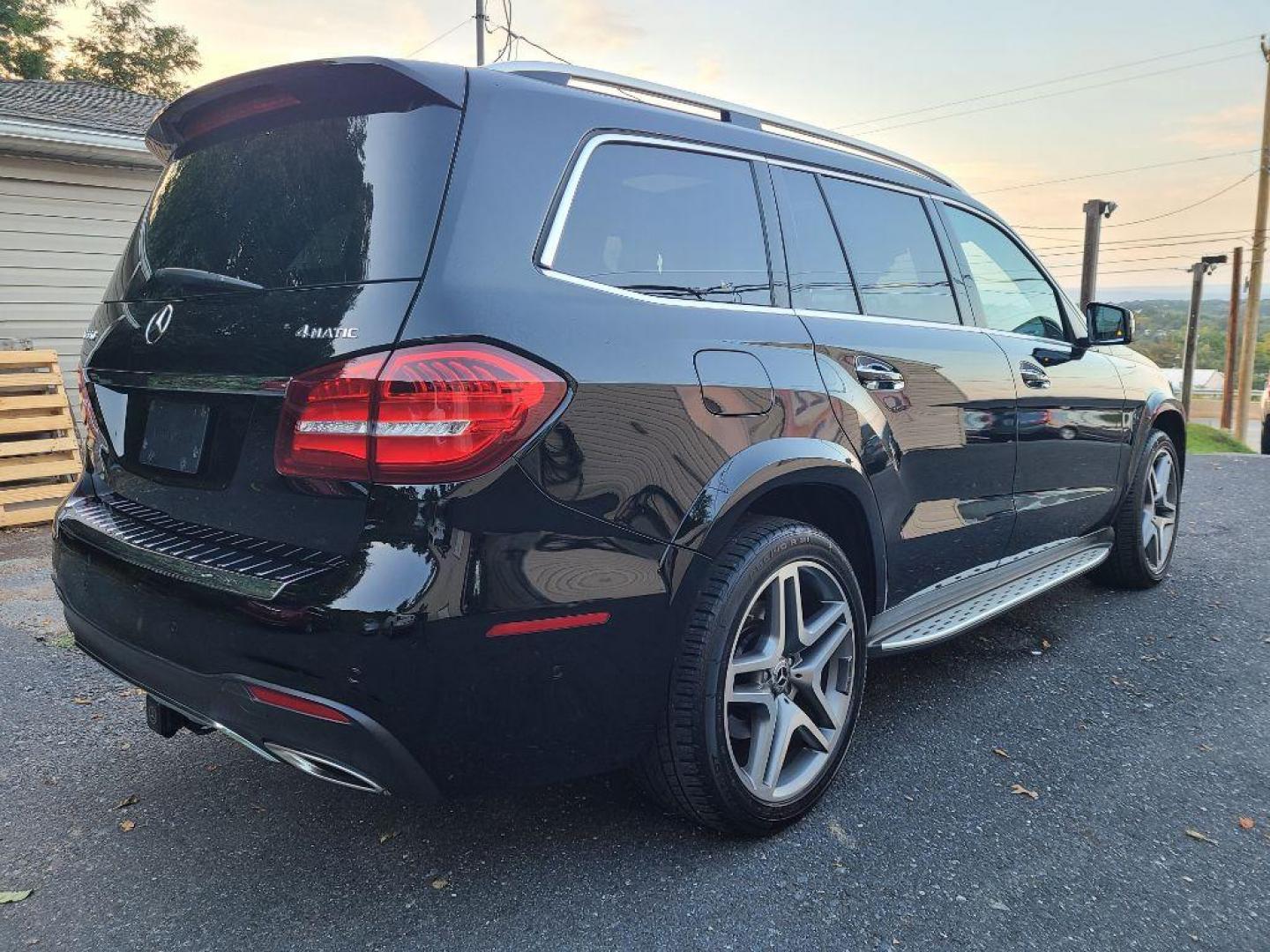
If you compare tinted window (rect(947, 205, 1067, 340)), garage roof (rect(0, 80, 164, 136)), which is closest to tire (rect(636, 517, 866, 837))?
tinted window (rect(947, 205, 1067, 340))

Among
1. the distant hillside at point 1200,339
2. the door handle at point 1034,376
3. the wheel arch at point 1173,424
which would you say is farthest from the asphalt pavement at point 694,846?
the distant hillside at point 1200,339

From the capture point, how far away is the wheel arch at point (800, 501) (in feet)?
6.99

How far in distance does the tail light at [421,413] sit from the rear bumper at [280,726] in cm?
47

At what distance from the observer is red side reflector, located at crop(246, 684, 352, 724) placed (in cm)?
176

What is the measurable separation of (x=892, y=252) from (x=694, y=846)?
1995 mm

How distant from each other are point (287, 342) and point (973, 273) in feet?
8.67

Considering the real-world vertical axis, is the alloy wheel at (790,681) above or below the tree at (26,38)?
below

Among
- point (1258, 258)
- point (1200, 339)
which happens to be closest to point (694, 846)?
point (1258, 258)

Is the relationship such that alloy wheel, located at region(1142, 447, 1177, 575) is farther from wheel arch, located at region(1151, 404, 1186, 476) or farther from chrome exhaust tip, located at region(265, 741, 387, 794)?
chrome exhaust tip, located at region(265, 741, 387, 794)

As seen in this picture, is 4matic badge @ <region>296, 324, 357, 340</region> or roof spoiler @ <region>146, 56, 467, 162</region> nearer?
4matic badge @ <region>296, 324, 357, 340</region>

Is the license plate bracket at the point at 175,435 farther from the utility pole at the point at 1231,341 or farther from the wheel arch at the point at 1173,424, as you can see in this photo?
the utility pole at the point at 1231,341

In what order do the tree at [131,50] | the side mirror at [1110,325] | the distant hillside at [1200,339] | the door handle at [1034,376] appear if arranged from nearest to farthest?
the door handle at [1034,376] < the side mirror at [1110,325] < the tree at [131,50] < the distant hillside at [1200,339]

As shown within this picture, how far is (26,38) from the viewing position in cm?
2694

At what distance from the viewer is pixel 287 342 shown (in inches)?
74.4
